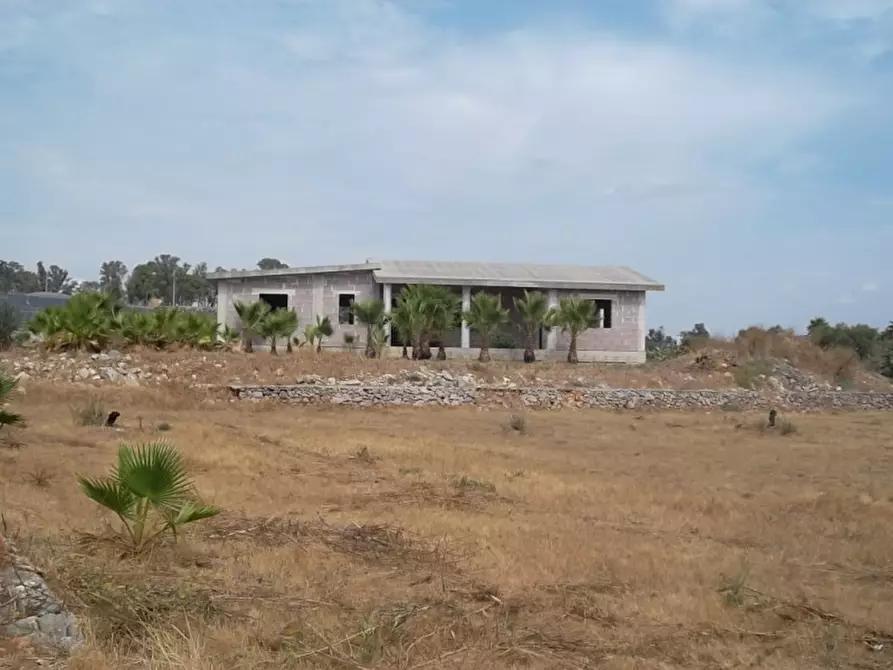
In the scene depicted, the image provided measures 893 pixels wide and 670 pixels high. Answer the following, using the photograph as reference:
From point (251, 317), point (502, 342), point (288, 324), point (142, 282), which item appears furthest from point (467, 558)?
point (142, 282)

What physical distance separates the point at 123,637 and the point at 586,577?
4100 millimetres

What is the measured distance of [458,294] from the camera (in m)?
39.9

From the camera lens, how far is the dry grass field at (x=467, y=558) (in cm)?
582

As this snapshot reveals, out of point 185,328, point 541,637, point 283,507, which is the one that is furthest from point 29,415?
point 541,637

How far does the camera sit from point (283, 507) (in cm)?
1087

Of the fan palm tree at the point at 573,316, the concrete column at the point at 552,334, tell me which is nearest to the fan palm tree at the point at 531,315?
the fan palm tree at the point at 573,316

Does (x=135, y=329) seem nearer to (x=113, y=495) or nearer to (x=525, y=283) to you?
(x=525, y=283)

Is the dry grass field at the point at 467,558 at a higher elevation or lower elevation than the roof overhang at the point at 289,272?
lower

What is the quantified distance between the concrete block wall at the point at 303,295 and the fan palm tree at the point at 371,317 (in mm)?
2493

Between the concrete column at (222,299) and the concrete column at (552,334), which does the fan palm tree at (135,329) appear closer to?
the concrete column at (222,299)

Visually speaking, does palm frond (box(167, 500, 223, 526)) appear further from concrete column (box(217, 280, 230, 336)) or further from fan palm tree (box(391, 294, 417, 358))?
concrete column (box(217, 280, 230, 336))

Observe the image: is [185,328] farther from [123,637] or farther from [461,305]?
[123,637]

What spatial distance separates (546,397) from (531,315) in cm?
861

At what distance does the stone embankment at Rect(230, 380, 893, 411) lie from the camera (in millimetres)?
26984
